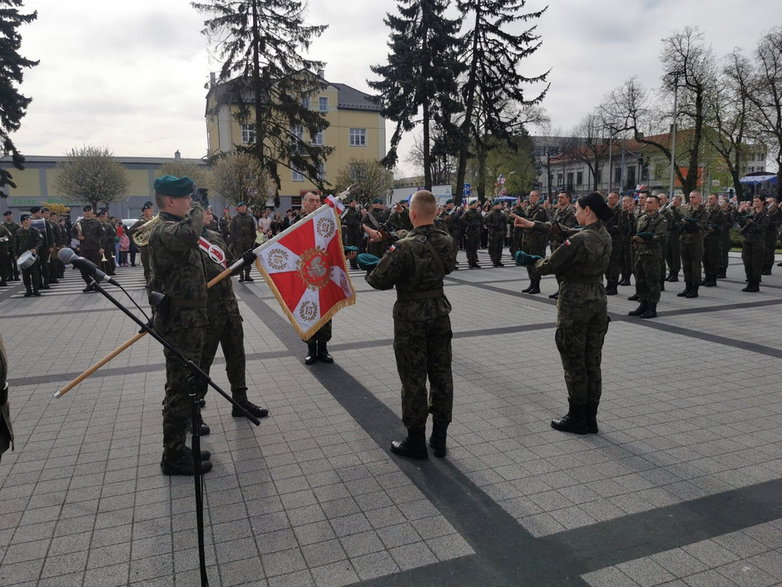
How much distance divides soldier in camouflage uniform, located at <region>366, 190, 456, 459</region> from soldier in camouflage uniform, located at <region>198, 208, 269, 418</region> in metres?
1.73

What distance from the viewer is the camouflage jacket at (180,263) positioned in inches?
164

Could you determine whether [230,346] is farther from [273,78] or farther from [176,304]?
[273,78]

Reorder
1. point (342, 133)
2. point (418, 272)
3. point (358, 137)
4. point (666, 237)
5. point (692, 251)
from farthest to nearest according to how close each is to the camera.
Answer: point (358, 137)
point (342, 133)
point (666, 237)
point (692, 251)
point (418, 272)

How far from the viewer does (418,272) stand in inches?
168

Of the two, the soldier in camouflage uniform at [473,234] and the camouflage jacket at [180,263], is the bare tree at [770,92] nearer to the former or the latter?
the soldier in camouflage uniform at [473,234]

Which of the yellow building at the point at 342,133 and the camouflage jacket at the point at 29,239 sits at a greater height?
the yellow building at the point at 342,133

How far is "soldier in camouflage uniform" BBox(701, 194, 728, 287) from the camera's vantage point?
13.5 metres

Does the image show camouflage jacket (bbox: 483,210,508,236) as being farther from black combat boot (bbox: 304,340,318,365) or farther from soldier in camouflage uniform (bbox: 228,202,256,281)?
black combat boot (bbox: 304,340,318,365)

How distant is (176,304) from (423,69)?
29220 millimetres

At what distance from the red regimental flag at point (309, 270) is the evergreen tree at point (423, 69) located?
1063 inches

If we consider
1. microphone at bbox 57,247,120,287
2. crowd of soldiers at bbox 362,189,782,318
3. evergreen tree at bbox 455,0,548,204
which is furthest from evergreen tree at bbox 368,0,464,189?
microphone at bbox 57,247,120,287

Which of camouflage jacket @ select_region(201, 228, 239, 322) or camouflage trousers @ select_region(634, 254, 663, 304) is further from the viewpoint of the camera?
camouflage trousers @ select_region(634, 254, 663, 304)

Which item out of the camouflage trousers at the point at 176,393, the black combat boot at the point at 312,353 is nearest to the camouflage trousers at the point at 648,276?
the black combat boot at the point at 312,353

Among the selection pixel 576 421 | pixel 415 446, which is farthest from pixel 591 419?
pixel 415 446
